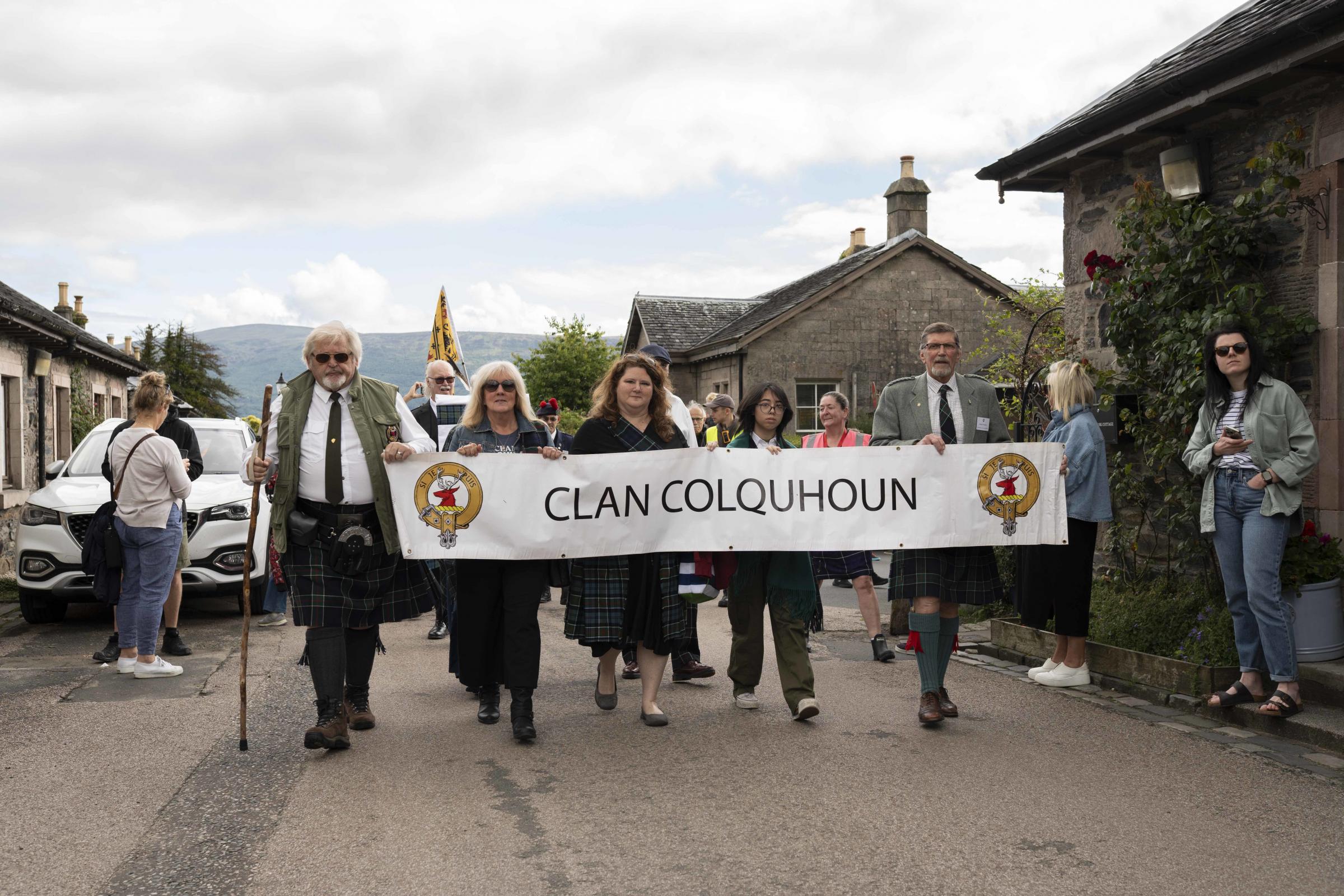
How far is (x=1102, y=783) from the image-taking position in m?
5.11

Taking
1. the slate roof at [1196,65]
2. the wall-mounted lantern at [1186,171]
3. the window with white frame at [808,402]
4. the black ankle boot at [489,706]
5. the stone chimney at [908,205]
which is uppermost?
the stone chimney at [908,205]

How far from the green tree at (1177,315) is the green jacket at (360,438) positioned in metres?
4.64

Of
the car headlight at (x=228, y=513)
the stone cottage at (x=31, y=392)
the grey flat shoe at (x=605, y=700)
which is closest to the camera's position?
the grey flat shoe at (x=605, y=700)

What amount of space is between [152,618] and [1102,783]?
6.00 meters

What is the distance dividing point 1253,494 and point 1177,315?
2142 millimetres

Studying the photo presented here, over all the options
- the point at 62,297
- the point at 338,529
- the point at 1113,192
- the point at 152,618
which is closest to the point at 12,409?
the point at 152,618

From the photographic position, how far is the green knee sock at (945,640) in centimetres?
630

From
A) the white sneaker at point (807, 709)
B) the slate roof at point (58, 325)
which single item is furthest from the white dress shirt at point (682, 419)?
the slate roof at point (58, 325)

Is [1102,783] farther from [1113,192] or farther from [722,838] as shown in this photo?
[1113,192]

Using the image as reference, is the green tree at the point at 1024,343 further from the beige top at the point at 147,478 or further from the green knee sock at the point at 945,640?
the beige top at the point at 147,478

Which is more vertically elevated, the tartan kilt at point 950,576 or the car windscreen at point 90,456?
the car windscreen at point 90,456

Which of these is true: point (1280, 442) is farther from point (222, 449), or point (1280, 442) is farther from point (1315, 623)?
point (222, 449)

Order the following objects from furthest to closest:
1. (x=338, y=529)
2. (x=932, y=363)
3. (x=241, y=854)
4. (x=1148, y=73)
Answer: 1. (x=1148, y=73)
2. (x=932, y=363)
3. (x=338, y=529)
4. (x=241, y=854)

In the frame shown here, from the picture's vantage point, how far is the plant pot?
654 cm
